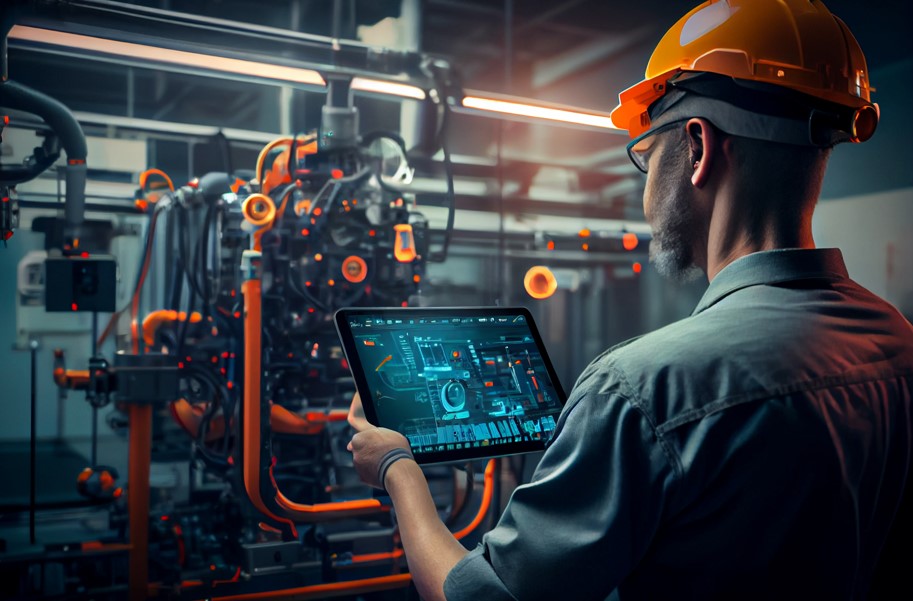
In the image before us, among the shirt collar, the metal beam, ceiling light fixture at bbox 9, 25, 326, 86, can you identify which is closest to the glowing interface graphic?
the shirt collar

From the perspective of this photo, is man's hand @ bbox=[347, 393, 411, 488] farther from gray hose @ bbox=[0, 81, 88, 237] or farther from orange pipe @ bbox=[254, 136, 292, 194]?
orange pipe @ bbox=[254, 136, 292, 194]

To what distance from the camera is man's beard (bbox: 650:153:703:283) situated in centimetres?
129

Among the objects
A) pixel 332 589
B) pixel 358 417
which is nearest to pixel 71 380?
pixel 332 589

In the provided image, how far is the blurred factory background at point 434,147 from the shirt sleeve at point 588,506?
256 centimetres

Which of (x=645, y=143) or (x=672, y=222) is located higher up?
(x=645, y=143)

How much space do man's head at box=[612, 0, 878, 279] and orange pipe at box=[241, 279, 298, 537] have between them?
3119 millimetres

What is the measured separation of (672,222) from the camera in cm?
131

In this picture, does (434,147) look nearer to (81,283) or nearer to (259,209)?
(259,209)

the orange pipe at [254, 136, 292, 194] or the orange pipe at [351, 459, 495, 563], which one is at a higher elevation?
the orange pipe at [254, 136, 292, 194]

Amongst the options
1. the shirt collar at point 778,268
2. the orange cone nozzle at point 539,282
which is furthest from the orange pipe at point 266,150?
the shirt collar at point 778,268

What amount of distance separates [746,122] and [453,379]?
0.89m

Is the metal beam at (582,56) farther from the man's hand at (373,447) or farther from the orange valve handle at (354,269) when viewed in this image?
the man's hand at (373,447)

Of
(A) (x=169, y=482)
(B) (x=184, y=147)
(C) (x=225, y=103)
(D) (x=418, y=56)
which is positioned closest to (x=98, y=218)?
(B) (x=184, y=147)

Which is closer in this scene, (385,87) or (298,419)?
(385,87)
